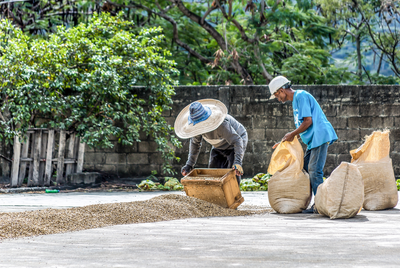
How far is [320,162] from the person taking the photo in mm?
5066

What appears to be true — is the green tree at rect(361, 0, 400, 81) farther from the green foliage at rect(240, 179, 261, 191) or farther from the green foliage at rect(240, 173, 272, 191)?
the green foliage at rect(240, 179, 261, 191)

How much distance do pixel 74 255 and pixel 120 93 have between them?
18.8ft

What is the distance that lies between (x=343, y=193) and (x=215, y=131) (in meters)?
1.59

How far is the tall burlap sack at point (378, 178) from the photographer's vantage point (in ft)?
17.5

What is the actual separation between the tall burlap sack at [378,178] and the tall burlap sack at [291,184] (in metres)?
0.75

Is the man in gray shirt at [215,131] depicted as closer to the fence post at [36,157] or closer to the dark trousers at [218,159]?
the dark trousers at [218,159]

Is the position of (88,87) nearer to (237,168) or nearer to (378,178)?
(237,168)

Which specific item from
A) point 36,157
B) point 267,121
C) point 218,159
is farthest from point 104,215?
point 267,121

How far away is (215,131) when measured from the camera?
537 cm

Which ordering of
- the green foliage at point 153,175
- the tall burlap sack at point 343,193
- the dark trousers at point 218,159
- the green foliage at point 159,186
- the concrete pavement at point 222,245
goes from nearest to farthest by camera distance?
the concrete pavement at point 222,245
the tall burlap sack at point 343,193
the dark trousers at point 218,159
the green foliage at point 159,186
the green foliage at point 153,175

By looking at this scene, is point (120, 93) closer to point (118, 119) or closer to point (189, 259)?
point (118, 119)

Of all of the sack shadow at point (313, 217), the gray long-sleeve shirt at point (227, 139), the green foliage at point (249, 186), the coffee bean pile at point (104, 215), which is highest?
the gray long-sleeve shirt at point (227, 139)

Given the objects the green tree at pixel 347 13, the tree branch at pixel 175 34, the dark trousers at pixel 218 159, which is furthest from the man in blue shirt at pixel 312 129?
the green tree at pixel 347 13

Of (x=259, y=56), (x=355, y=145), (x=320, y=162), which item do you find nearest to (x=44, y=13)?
(x=259, y=56)
